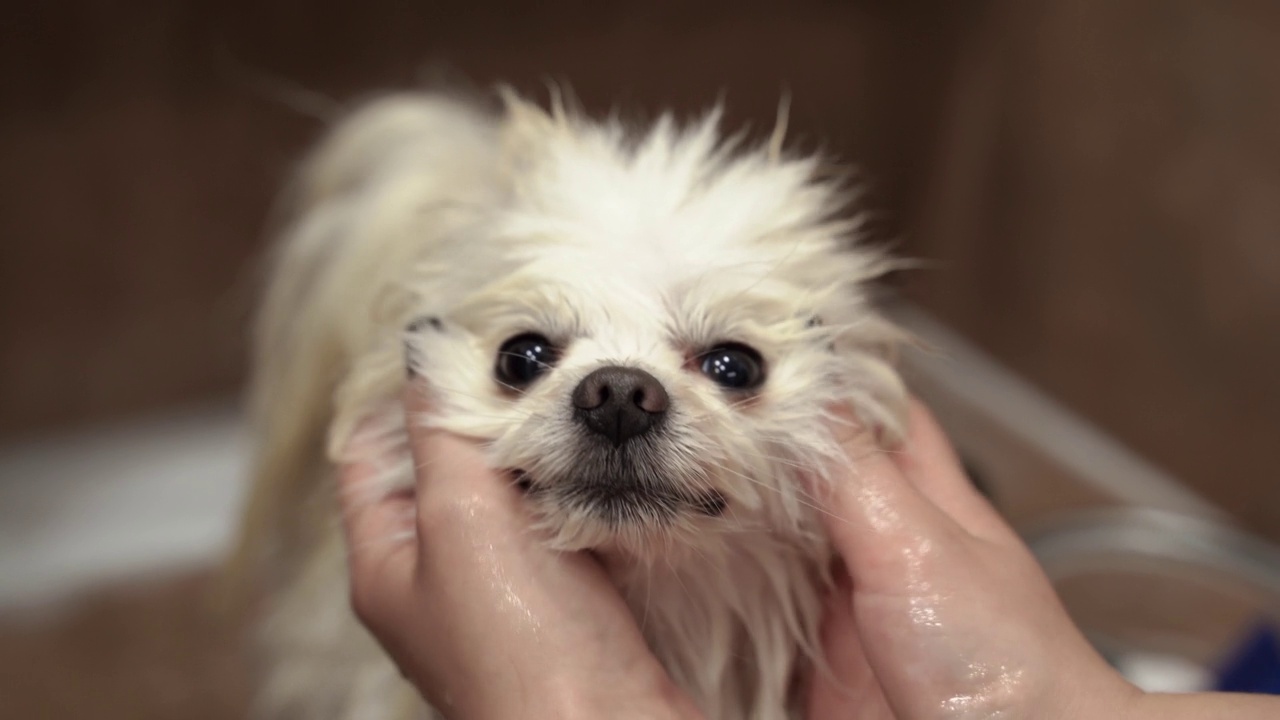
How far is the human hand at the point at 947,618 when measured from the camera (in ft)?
1.83

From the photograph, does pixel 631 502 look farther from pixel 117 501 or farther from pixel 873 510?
pixel 117 501

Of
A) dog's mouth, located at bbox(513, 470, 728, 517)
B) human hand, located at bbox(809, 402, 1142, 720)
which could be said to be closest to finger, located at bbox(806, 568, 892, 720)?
human hand, located at bbox(809, 402, 1142, 720)

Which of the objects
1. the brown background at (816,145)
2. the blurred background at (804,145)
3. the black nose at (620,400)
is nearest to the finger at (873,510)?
the black nose at (620,400)

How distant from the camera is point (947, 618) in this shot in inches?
22.4

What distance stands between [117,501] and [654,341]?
1.41m

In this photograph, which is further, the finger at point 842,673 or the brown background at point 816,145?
the brown background at point 816,145

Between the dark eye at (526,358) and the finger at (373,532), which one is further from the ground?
the dark eye at (526,358)

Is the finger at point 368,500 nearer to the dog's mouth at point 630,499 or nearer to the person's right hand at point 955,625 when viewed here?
the dog's mouth at point 630,499

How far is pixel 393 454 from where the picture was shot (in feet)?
2.39

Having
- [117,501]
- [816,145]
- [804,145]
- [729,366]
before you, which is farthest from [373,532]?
[117,501]

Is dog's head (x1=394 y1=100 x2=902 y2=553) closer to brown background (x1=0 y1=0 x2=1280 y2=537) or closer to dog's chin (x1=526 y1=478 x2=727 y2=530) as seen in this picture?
dog's chin (x1=526 y1=478 x2=727 y2=530)

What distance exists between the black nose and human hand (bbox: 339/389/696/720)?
0.08 metres

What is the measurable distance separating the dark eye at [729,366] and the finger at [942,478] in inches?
4.9

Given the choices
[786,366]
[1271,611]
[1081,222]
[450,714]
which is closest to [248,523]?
[450,714]
